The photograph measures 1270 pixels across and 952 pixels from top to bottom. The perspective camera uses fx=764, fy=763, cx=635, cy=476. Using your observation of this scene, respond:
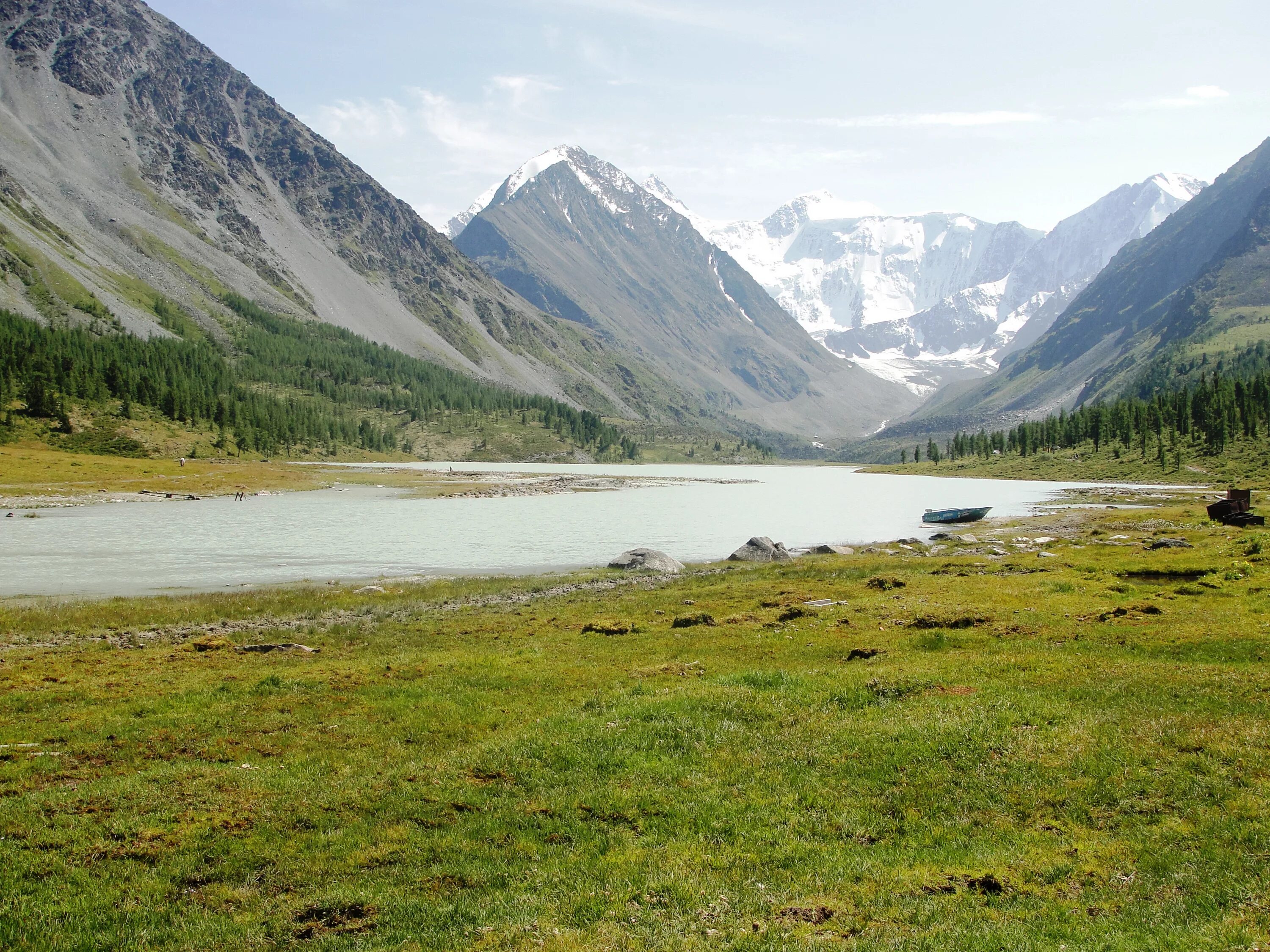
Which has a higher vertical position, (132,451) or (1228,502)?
(132,451)

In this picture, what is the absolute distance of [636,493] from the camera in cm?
16350

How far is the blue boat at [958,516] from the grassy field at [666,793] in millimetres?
66184

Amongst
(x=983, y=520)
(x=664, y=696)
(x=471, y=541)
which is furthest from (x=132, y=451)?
(x=664, y=696)

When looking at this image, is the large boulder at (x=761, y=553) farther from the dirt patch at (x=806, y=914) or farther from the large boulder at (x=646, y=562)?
the dirt patch at (x=806, y=914)

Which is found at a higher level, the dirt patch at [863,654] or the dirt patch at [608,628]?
the dirt patch at [863,654]

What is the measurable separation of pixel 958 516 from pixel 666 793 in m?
89.7

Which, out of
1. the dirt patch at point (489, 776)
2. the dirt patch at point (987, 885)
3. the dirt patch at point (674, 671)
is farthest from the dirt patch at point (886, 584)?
the dirt patch at point (987, 885)

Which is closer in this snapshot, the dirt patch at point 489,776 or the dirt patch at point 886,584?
the dirt patch at point 489,776

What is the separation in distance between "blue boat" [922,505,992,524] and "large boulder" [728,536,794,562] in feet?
130

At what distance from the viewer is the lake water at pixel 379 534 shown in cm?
5594

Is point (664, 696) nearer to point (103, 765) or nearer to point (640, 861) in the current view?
point (640, 861)

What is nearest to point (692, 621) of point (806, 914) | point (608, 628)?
point (608, 628)

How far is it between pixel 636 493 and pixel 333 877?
494 ft

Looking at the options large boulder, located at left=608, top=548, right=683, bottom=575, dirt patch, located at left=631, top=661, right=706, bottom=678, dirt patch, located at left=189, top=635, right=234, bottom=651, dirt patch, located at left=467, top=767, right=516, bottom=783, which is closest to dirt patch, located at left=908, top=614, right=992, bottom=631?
dirt patch, located at left=631, top=661, right=706, bottom=678
